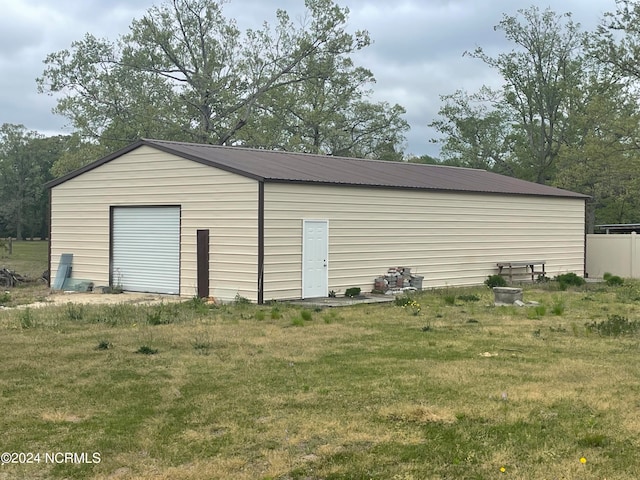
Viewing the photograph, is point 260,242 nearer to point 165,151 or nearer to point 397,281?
point 165,151

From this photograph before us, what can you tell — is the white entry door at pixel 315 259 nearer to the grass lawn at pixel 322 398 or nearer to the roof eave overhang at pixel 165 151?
the roof eave overhang at pixel 165 151

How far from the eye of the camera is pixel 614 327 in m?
10.4

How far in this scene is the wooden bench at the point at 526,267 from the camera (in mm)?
20516

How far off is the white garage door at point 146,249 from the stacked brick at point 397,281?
4.81 metres

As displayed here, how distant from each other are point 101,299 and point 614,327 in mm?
10764

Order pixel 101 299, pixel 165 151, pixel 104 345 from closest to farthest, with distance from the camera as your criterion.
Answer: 1. pixel 104 345
2. pixel 101 299
3. pixel 165 151

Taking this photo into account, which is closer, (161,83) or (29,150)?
(161,83)

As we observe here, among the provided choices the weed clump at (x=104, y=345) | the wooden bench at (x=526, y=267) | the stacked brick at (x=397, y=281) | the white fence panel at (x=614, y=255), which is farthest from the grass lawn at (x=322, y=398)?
the white fence panel at (x=614, y=255)

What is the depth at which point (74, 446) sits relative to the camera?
204 inches

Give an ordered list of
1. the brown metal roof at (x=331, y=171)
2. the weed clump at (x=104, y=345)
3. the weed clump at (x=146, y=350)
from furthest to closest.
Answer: the brown metal roof at (x=331, y=171) < the weed clump at (x=104, y=345) < the weed clump at (x=146, y=350)

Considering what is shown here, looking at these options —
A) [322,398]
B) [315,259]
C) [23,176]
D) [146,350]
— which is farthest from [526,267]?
[23,176]

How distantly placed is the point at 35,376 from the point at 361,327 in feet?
17.2

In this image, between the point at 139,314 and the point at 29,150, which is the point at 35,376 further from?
the point at 29,150

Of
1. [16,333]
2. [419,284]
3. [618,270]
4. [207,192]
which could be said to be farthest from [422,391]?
[618,270]
